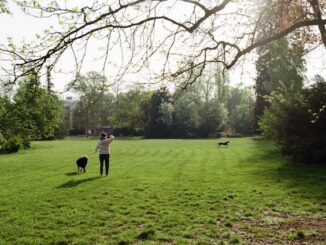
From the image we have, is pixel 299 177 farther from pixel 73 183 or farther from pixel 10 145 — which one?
pixel 10 145

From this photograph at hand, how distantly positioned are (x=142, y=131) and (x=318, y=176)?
7790cm

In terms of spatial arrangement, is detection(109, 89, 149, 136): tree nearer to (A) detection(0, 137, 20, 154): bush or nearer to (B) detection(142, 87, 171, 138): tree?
(B) detection(142, 87, 171, 138): tree

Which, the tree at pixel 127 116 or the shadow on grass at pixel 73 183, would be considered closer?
the shadow on grass at pixel 73 183

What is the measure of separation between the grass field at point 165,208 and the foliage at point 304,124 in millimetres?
4326

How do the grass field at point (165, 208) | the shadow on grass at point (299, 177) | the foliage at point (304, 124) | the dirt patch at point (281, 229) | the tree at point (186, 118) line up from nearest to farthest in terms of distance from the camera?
the dirt patch at point (281, 229) < the grass field at point (165, 208) < the shadow on grass at point (299, 177) < the foliage at point (304, 124) < the tree at point (186, 118)

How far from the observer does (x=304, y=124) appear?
24.7 meters

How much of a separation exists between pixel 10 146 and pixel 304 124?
104 ft

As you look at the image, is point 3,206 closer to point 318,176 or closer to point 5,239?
point 5,239

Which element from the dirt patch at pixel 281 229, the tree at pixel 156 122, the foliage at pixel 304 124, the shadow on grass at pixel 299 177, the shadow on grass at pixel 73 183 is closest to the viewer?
the dirt patch at pixel 281 229

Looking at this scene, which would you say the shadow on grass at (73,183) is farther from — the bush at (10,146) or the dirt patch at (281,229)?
the bush at (10,146)

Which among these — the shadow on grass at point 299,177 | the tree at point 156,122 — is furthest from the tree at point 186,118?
the shadow on grass at point 299,177

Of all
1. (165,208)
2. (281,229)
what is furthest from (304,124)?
(281,229)

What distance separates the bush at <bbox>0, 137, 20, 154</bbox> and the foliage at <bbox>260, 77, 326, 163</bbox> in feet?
97.0

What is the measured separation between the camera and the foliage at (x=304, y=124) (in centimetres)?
2380
